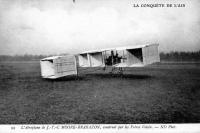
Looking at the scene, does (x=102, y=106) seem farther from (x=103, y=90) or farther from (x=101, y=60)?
(x=101, y=60)

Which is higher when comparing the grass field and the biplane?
the biplane

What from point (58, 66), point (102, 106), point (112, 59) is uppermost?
point (112, 59)

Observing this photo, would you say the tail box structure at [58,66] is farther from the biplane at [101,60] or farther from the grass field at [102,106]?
the grass field at [102,106]

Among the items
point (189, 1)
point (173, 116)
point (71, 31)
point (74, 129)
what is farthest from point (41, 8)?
point (173, 116)

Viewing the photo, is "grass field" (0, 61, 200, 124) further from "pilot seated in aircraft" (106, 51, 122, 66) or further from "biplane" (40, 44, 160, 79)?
"pilot seated in aircraft" (106, 51, 122, 66)

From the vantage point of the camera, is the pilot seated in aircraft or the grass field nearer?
the grass field

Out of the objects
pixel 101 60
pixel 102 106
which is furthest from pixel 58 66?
pixel 102 106

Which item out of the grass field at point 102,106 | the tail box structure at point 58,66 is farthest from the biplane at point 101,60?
the grass field at point 102,106

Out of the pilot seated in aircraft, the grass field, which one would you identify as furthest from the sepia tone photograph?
the pilot seated in aircraft

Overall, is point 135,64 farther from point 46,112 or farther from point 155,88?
point 46,112
